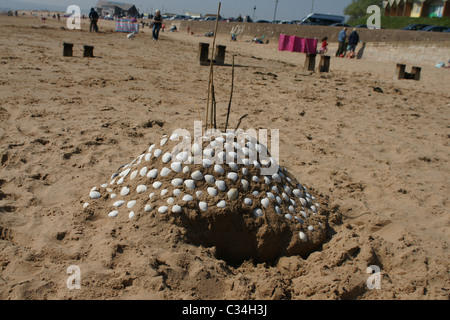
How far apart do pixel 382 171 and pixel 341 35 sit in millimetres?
14442

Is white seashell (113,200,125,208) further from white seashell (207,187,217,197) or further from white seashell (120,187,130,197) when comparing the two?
white seashell (207,187,217,197)

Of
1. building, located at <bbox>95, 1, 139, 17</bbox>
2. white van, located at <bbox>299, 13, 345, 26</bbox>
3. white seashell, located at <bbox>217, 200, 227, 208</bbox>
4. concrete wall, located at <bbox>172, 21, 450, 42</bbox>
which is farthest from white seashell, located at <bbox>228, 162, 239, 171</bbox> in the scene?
building, located at <bbox>95, 1, 139, 17</bbox>

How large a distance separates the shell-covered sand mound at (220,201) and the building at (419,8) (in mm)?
35351

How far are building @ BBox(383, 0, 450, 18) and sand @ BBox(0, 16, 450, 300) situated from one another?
99.1 ft

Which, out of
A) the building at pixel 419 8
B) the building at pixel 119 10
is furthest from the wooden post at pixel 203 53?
the building at pixel 119 10

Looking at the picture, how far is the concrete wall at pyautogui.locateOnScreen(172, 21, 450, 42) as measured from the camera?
16.3m

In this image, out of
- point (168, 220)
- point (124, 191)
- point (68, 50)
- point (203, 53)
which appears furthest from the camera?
point (203, 53)

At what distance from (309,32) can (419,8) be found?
1878 cm

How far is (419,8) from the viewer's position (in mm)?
34812

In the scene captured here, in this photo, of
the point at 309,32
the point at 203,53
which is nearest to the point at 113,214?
the point at 203,53

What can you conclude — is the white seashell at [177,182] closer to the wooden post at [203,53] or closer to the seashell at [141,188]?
the seashell at [141,188]

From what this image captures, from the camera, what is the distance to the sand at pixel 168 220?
189 centimetres

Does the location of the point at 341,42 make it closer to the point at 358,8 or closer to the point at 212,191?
the point at 212,191

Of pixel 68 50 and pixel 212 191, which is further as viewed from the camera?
pixel 68 50
